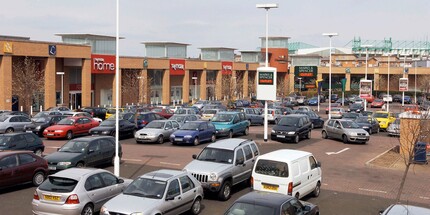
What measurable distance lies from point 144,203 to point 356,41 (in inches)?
7433

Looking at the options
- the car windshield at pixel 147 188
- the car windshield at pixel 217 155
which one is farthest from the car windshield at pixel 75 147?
the car windshield at pixel 147 188

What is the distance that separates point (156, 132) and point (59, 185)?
1684 cm

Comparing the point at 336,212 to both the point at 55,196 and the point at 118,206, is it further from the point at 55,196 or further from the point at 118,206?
the point at 55,196

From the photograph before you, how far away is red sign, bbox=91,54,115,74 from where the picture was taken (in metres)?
59.6

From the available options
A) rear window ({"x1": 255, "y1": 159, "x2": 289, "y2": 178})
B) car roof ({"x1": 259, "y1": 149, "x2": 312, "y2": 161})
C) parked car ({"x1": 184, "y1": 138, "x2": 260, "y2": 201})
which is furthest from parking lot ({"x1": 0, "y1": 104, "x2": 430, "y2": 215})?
car roof ({"x1": 259, "y1": 149, "x2": 312, "y2": 161})

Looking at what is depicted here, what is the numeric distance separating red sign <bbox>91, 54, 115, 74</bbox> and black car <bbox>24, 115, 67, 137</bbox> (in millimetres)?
25293

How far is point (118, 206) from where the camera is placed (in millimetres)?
11883

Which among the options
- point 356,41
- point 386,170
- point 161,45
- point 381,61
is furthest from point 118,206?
point 356,41

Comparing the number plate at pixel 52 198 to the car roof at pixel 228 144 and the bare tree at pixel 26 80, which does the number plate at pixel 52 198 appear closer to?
the car roof at pixel 228 144

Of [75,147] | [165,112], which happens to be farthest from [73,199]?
[165,112]

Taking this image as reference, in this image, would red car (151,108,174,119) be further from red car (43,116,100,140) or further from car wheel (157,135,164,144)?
car wheel (157,135,164,144)

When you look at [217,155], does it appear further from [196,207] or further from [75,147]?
[75,147]

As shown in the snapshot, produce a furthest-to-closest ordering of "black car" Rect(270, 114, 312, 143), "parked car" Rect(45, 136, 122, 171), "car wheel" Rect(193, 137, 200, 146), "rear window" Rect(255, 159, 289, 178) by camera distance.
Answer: "black car" Rect(270, 114, 312, 143) < "car wheel" Rect(193, 137, 200, 146) < "parked car" Rect(45, 136, 122, 171) < "rear window" Rect(255, 159, 289, 178)

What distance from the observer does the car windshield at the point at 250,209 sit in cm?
1052
